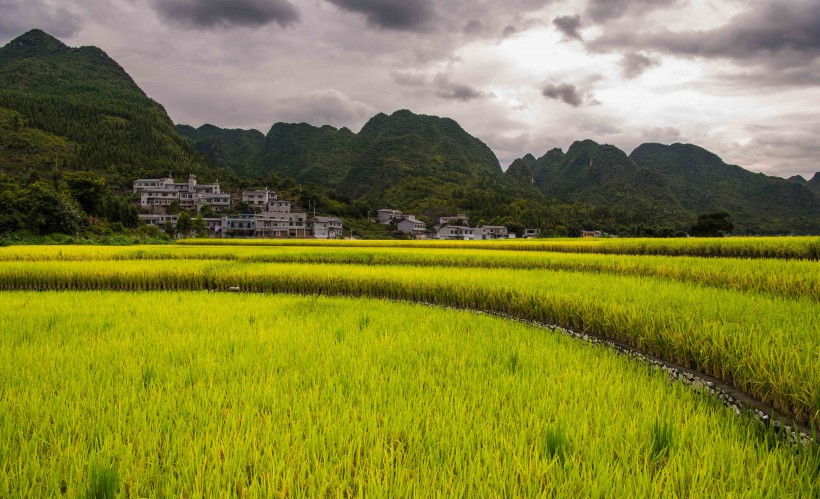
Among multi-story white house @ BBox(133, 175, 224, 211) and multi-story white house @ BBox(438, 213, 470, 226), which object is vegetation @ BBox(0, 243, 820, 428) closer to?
multi-story white house @ BBox(133, 175, 224, 211)

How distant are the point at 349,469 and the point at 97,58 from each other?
774 ft

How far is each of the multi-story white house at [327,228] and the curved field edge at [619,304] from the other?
57.0 metres

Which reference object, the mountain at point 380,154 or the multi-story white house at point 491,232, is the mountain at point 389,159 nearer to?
the mountain at point 380,154

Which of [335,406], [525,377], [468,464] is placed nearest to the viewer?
[468,464]

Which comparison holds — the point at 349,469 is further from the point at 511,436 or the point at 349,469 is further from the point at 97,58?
the point at 97,58

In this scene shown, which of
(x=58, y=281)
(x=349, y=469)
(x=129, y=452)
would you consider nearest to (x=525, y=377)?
(x=349, y=469)

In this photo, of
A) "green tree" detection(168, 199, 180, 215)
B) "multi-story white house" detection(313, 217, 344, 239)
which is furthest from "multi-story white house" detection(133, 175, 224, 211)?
"multi-story white house" detection(313, 217, 344, 239)

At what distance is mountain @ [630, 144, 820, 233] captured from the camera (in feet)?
312

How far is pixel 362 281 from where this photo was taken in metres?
10.5

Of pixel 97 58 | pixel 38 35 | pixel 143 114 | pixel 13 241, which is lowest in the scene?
pixel 13 241

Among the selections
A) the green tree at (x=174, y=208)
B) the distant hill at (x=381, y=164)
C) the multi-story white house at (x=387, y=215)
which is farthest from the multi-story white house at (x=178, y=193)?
the multi-story white house at (x=387, y=215)

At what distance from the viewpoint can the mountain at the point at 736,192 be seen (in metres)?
95.0

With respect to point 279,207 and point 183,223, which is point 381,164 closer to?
point 279,207

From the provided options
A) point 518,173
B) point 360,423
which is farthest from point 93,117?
point 518,173
